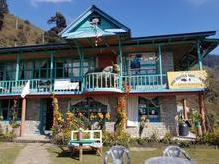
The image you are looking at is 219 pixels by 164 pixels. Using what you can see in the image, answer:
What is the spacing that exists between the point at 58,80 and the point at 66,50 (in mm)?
2365

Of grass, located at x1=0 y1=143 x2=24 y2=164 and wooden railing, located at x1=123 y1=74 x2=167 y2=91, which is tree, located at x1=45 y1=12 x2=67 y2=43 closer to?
wooden railing, located at x1=123 y1=74 x2=167 y2=91

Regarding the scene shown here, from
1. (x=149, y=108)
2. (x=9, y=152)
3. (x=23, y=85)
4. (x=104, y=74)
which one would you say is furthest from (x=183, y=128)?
(x=23, y=85)

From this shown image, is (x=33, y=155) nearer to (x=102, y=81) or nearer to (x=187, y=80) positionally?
(x=102, y=81)

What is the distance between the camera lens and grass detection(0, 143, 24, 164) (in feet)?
39.9

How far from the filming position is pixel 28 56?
22266 mm

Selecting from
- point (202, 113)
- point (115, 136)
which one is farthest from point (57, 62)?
point (202, 113)

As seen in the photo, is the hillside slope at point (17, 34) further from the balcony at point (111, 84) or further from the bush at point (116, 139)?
the bush at point (116, 139)

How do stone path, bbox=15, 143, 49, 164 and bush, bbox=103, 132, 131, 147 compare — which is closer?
stone path, bbox=15, 143, 49, 164

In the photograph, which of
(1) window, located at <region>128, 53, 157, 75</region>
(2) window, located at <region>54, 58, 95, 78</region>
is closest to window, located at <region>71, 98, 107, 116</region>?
(2) window, located at <region>54, 58, 95, 78</region>

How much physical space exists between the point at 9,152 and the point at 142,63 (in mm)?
10957

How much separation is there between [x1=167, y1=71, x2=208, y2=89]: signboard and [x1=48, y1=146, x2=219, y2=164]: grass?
4.23 meters

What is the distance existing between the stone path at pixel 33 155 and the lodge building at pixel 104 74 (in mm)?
4618

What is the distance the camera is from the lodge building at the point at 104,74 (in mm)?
18188

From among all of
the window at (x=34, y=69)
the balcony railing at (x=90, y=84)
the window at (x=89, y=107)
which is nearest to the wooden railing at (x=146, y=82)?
the balcony railing at (x=90, y=84)
